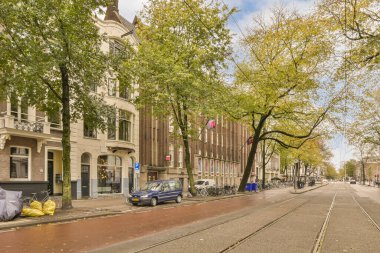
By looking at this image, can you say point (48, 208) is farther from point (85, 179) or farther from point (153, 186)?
point (85, 179)

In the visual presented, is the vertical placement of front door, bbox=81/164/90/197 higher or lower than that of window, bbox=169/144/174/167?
lower

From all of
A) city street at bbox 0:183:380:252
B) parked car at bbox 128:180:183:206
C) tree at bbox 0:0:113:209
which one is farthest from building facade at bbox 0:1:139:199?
city street at bbox 0:183:380:252

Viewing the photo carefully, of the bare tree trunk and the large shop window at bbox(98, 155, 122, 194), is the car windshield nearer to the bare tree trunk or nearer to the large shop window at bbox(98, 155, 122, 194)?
the bare tree trunk

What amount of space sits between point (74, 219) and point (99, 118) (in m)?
5.84

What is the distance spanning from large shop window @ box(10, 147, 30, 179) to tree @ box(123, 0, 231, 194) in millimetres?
8124

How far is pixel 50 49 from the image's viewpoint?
1722 centimetres

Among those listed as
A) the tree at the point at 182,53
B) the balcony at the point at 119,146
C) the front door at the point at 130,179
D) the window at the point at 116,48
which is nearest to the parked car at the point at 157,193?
the tree at the point at 182,53

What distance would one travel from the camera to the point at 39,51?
16.8 meters

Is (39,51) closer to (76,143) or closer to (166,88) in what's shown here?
(166,88)

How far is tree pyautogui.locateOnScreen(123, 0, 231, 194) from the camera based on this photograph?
84.8 feet

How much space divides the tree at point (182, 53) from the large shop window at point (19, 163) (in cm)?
812

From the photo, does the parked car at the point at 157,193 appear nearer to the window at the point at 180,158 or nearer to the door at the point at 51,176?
the door at the point at 51,176

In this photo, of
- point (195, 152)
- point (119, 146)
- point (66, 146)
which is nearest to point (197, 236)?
point (66, 146)

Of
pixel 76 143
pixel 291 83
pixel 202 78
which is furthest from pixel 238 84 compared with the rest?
pixel 76 143
